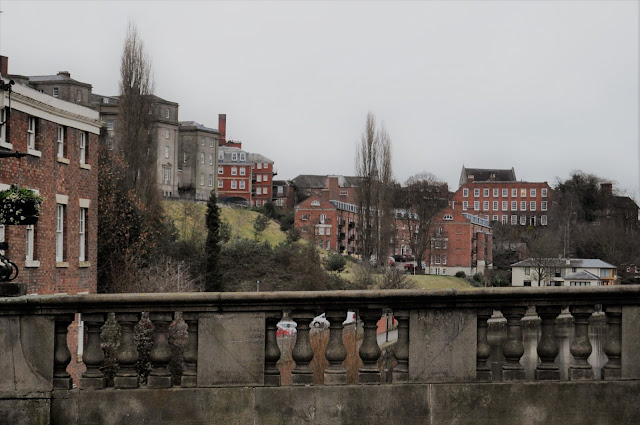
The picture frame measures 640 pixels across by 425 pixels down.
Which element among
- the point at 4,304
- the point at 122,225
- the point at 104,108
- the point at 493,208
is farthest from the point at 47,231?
the point at 493,208

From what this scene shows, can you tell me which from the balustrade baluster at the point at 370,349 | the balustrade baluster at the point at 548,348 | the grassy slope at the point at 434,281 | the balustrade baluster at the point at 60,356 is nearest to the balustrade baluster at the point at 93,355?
the balustrade baluster at the point at 60,356

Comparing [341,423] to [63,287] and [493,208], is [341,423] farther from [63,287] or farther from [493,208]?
[493,208]

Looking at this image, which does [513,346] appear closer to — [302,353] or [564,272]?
[302,353]

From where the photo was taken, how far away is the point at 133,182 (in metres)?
53.9

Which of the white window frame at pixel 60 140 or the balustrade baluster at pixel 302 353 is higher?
the white window frame at pixel 60 140

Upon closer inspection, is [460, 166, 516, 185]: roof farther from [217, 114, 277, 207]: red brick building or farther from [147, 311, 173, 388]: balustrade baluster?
[147, 311, 173, 388]: balustrade baluster

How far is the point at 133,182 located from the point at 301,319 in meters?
48.5

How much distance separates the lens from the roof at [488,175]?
149 metres

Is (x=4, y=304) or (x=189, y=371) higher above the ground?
(x=4, y=304)

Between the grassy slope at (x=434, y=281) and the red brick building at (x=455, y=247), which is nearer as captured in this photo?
the grassy slope at (x=434, y=281)

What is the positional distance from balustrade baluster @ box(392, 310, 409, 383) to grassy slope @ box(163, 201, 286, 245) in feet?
215

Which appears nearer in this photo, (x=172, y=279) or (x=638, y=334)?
(x=638, y=334)

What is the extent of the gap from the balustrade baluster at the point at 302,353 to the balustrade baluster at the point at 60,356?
5.19ft

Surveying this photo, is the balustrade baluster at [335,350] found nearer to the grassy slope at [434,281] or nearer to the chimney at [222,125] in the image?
the grassy slope at [434,281]
